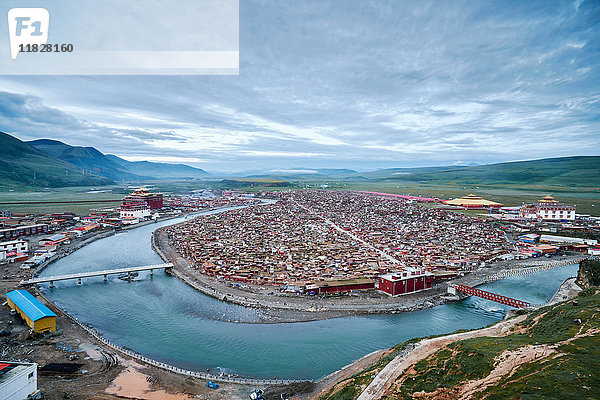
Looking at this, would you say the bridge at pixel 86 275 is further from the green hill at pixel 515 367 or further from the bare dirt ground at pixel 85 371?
the green hill at pixel 515 367

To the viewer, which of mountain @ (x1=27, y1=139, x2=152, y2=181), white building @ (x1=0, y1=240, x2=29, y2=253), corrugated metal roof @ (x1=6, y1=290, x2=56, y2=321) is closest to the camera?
corrugated metal roof @ (x1=6, y1=290, x2=56, y2=321)

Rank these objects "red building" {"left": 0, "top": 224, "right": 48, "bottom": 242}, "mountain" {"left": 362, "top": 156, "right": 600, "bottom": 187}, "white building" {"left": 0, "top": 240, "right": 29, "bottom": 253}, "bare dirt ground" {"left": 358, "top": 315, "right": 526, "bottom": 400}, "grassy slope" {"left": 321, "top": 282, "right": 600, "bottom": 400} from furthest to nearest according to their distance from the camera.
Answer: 1. "mountain" {"left": 362, "top": 156, "right": 600, "bottom": 187}
2. "red building" {"left": 0, "top": 224, "right": 48, "bottom": 242}
3. "white building" {"left": 0, "top": 240, "right": 29, "bottom": 253}
4. "bare dirt ground" {"left": 358, "top": 315, "right": 526, "bottom": 400}
5. "grassy slope" {"left": 321, "top": 282, "right": 600, "bottom": 400}

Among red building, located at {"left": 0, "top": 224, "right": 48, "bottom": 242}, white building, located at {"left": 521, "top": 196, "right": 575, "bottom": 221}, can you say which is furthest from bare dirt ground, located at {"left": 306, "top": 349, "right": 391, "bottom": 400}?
white building, located at {"left": 521, "top": 196, "right": 575, "bottom": 221}

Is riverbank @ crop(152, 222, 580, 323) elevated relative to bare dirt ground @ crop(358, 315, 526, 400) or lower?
lower

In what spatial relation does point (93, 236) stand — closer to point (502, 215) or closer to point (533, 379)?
point (533, 379)

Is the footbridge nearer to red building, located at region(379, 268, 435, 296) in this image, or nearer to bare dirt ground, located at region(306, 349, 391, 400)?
red building, located at region(379, 268, 435, 296)

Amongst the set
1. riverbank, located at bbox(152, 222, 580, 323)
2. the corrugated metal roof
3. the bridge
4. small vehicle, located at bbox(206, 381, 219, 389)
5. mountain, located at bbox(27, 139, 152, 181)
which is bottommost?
small vehicle, located at bbox(206, 381, 219, 389)

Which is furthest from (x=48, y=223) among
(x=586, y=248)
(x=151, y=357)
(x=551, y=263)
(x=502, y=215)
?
(x=502, y=215)

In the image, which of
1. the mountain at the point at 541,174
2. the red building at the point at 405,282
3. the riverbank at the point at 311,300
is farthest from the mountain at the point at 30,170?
the mountain at the point at 541,174
